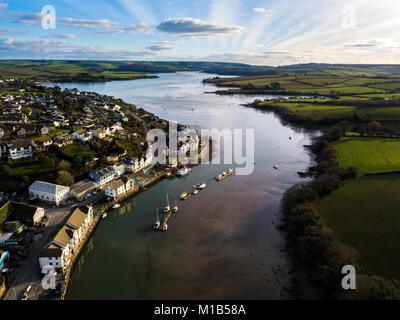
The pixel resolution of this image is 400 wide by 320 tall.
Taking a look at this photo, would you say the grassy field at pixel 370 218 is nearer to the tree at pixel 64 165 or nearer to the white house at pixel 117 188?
the white house at pixel 117 188

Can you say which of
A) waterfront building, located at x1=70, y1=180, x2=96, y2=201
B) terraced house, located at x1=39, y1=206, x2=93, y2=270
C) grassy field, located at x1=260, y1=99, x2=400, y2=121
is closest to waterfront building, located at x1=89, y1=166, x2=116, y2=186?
waterfront building, located at x1=70, y1=180, x2=96, y2=201

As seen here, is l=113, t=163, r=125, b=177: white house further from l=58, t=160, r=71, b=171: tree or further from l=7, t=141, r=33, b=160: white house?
l=7, t=141, r=33, b=160: white house

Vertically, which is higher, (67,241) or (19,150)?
(19,150)

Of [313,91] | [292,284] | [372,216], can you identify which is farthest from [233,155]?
[313,91]

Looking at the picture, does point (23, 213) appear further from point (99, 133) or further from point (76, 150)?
point (99, 133)

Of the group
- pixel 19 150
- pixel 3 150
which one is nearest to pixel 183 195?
pixel 19 150

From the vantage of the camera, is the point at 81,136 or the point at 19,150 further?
the point at 81,136

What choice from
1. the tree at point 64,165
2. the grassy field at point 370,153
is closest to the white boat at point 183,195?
the tree at point 64,165
